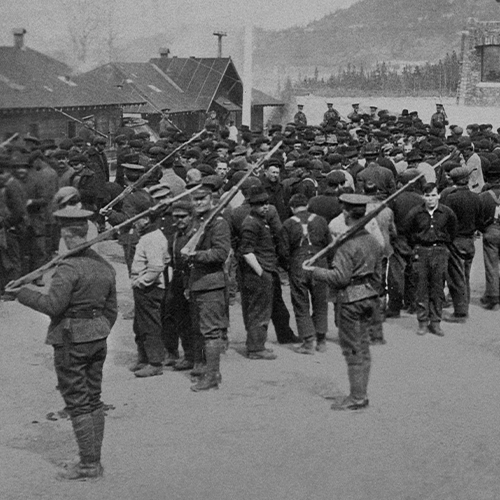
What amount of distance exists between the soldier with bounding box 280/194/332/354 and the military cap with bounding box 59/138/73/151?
3.50m

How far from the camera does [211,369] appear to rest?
8.70m

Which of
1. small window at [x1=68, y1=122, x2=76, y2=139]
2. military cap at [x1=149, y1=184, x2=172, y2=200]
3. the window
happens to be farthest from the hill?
small window at [x1=68, y1=122, x2=76, y2=139]

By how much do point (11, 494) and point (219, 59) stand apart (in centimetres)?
2328

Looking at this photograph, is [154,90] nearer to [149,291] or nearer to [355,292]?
[149,291]

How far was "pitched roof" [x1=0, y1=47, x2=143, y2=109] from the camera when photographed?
6023mm

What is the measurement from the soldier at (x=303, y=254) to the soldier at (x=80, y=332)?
3.40 meters

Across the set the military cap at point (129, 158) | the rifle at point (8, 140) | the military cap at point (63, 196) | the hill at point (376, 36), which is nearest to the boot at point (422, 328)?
the military cap at point (129, 158)

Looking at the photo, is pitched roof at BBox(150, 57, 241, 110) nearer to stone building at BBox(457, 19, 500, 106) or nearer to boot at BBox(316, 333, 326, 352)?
stone building at BBox(457, 19, 500, 106)

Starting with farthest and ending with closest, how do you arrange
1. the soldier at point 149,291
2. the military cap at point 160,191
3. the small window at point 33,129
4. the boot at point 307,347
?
the boot at point 307,347
the military cap at point 160,191
the soldier at point 149,291
the small window at point 33,129

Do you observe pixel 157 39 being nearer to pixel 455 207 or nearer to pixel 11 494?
pixel 11 494

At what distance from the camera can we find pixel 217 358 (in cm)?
868

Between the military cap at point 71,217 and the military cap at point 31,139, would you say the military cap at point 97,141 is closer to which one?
the military cap at point 71,217

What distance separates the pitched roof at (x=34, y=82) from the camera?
19.8 feet

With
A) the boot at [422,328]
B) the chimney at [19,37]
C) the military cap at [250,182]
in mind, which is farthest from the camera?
the boot at [422,328]
